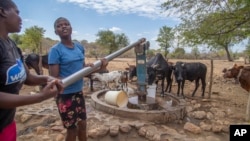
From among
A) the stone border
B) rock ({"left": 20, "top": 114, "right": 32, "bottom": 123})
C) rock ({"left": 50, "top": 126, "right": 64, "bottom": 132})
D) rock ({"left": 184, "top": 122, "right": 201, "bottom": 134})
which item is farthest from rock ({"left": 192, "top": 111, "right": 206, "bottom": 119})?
rock ({"left": 20, "top": 114, "right": 32, "bottom": 123})

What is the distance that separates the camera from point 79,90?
290 centimetres

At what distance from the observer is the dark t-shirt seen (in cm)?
159

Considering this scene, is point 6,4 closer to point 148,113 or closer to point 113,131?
point 113,131

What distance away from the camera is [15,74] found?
167 centimetres

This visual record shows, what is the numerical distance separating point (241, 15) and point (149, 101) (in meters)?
3.33

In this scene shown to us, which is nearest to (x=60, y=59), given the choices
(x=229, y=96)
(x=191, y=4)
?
(x=191, y=4)

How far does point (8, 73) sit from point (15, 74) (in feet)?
0.24

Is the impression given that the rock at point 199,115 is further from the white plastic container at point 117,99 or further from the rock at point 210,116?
the white plastic container at point 117,99

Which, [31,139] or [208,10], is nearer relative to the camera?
[31,139]

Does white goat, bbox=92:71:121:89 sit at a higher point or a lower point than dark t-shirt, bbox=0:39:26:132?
lower

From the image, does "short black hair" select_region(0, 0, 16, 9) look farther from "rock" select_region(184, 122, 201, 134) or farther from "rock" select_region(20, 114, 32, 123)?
"rock" select_region(184, 122, 201, 134)

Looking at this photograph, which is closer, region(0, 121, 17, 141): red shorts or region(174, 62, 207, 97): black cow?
region(0, 121, 17, 141): red shorts

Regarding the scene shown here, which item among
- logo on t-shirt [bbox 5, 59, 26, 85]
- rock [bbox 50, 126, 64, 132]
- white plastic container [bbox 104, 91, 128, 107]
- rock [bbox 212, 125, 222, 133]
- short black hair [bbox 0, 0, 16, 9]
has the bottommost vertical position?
rock [bbox 212, 125, 222, 133]

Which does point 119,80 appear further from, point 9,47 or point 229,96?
point 9,47
